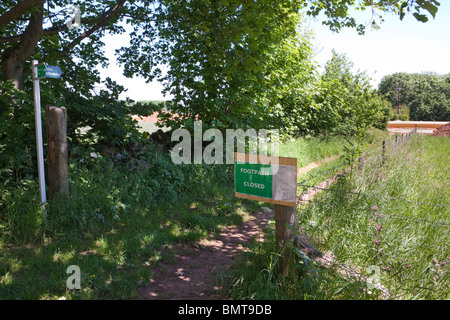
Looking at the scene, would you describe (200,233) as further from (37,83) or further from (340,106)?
(340,106)

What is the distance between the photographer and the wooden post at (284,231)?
3.79 metres

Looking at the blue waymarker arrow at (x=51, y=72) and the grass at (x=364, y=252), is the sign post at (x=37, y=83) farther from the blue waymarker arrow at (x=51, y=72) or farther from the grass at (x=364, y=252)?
the grass at (x=364, y=252)

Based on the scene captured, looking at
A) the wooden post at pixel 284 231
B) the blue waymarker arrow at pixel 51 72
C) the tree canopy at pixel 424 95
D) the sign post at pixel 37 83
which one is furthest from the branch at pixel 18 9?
the tree canopy at pixel 424 95

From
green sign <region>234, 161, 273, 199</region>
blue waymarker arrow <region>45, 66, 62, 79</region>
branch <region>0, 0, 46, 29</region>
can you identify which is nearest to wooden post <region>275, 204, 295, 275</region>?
green sign <region>234, 161, 273, 199</region>

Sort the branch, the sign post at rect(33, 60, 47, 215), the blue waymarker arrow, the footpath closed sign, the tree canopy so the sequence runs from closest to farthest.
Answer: the footpath closed sign, the blue waymarker arrow, the sign post at rect(33, 60, 47, 215), the branch, the tree canopy

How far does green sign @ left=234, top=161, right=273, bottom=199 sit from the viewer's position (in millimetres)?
3717

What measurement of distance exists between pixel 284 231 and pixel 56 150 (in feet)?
13.3

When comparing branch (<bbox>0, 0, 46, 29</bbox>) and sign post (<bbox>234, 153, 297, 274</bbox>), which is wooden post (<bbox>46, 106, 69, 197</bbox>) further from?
sign post (<bbox>234, 153, 297, 274</bbox>)

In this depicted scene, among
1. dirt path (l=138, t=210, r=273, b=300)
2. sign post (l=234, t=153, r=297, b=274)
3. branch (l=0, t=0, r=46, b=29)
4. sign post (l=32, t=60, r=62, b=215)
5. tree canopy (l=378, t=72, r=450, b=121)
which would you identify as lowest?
dirt path (l=138, t=210, r=273, b=300)

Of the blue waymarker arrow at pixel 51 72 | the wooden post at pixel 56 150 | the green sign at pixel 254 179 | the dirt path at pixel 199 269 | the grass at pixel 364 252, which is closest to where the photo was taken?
the grass at pixel 364 252

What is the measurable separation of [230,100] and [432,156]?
22.4 feet

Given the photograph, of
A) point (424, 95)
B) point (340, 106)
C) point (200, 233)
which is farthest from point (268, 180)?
point (424, 95)

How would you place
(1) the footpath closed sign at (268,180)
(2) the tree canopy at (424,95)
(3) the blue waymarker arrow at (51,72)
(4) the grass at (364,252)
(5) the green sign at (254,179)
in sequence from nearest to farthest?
(4) the grass at (364,252) < (1) the footpath closed sign at (268,180) < (5) the green sign at (254,179) < (3) the blue waymarker arrow at (51,72) < (2) the tree canopy at (424,95)
